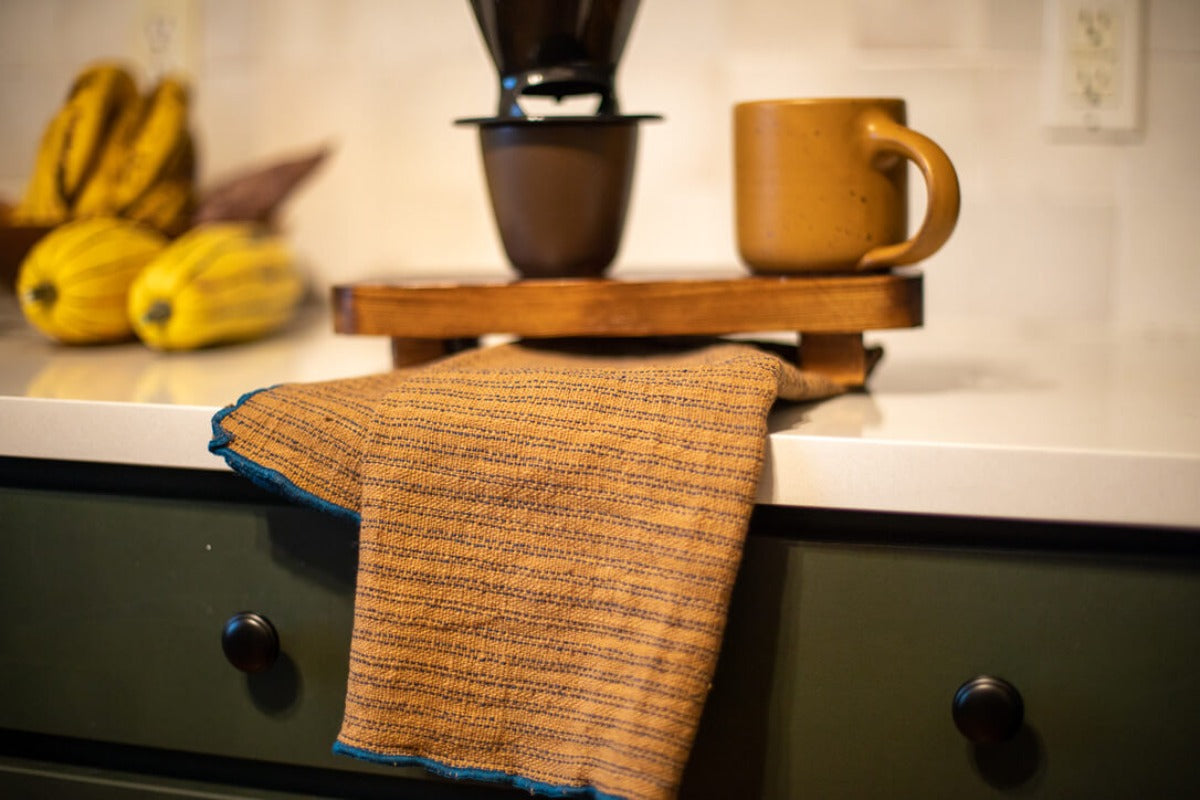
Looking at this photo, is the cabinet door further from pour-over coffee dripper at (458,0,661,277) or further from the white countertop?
pour-over coffee dripper at (458,0,661,277)

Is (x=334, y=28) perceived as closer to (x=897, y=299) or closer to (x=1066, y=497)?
(x=897, y=299)

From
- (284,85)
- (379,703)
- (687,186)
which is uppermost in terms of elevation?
A: (284,85)

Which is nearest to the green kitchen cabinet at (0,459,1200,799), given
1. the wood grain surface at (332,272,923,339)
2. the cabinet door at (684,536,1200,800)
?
the cabinet door at (684,536,1200,800)

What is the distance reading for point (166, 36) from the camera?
1165 millimetres

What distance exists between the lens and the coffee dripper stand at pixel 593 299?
70 cm

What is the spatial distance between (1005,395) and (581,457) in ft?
1.08


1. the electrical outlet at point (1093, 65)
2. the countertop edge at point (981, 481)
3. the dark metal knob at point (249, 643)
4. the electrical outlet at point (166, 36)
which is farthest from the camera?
the electrical outlet at point (166, 36)

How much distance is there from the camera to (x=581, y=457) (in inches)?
21.3

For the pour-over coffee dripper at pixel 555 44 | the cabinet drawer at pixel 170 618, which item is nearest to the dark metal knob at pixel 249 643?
the cabinet drawer at pixel 170 618

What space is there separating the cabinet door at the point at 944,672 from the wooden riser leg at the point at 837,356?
0.61ft

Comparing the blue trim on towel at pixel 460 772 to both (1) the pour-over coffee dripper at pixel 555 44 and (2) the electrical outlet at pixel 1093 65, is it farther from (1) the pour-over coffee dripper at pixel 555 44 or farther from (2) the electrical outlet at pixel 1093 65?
(2) the electrical outlet at pixel 1093 65

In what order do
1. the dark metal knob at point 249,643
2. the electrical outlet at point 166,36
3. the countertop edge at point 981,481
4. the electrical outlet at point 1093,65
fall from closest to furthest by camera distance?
1. the countertop edge at point 981,481
2. the dark metal knob at point 249,643
3. the electrical outlet at point 1093,65
4. the electrical outlet at point 166,36

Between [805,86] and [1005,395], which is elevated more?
[805,86]

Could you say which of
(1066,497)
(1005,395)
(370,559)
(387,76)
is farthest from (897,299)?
(387,76)
